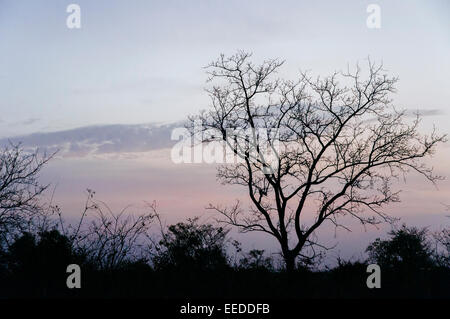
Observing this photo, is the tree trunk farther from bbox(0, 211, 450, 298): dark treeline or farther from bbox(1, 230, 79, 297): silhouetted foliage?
bbox(1, 230, 79, 297): silhouetted foliage

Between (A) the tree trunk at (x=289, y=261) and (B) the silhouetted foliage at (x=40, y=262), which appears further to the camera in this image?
(A) the tree trunk at (x=289, y=261)

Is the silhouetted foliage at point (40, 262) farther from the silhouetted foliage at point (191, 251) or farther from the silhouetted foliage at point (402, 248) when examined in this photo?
the silhouetted foliage at point (402, 248)

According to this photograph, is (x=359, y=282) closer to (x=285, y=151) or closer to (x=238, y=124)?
(x=285, y=151)

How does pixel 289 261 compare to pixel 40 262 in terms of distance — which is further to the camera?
pixel 289 261

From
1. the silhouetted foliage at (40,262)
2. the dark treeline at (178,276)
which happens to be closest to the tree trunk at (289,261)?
the dark treeline at (178,276)

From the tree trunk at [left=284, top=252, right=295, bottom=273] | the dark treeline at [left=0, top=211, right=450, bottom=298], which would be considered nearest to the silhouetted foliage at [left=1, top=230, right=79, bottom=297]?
the dark treeline at [left=0, top=211, right=450, bottom=298]

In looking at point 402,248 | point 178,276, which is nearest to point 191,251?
point 178,276

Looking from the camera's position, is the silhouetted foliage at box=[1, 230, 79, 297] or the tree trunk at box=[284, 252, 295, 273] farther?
the tree trunk at box=[284, 252, 295, 273]

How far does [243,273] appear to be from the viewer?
38.4 feet

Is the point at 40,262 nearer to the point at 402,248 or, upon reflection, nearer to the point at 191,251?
the point at 191,251

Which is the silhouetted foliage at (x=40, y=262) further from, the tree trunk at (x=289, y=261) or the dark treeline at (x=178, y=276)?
the tree trunk at (x=289, y=261)
